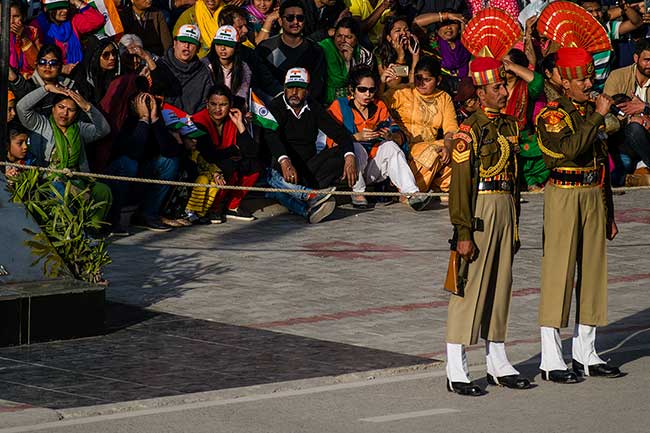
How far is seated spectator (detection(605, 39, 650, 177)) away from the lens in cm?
1728

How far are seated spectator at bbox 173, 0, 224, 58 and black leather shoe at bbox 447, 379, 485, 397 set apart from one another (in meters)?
8.48

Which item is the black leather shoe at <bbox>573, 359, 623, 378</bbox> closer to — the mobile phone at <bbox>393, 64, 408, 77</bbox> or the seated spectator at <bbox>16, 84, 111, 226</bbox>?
the seated spectator at <bbox>16, 84, 111, 226</bbox>

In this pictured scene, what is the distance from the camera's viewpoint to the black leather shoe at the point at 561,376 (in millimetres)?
9273

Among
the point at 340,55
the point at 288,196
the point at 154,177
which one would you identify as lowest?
the point at 288,196

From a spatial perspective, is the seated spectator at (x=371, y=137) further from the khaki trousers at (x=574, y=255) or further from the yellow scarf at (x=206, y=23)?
the khaki trousers at (x=574, y=255)

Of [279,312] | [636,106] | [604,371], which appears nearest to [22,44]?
[279,312]

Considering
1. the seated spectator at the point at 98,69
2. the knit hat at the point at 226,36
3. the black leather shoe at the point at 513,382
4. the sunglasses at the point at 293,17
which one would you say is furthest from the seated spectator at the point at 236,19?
the black leather shoe at the point at 513,382

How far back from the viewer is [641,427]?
319 inches

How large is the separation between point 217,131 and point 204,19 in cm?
194

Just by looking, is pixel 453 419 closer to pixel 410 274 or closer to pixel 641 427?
pixel 641 427

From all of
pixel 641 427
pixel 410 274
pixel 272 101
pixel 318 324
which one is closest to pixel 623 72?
pixel 272 101

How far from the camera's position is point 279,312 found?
1140 centimetres

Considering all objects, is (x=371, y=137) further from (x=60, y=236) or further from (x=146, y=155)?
(x=60, y=236)

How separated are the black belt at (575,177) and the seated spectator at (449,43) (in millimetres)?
8414
